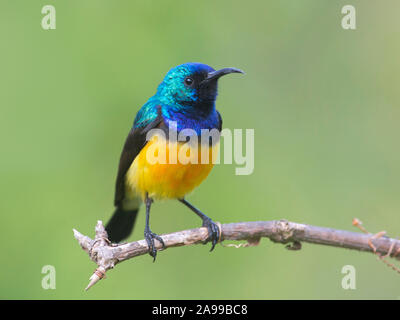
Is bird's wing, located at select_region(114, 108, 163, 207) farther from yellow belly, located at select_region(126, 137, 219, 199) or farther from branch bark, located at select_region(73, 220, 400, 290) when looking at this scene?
branch bark, located at select_region(73, 220, 400, 290)

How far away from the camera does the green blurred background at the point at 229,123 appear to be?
6.46m

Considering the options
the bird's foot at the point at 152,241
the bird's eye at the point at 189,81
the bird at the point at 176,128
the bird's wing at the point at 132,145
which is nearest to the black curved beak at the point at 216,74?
the bird at the point at 176,128

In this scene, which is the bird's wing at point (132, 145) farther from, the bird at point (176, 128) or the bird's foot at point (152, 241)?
the bird's foot at point (152, 241)

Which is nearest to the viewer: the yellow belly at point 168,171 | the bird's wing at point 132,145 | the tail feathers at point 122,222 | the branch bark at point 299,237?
the branch bark at point 299,237

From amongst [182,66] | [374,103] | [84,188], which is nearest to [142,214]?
[84,188]

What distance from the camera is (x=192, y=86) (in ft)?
17.2

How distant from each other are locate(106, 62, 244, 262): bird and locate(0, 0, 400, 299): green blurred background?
126 centimetres

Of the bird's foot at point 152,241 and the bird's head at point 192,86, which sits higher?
the bird's head at point 192,86

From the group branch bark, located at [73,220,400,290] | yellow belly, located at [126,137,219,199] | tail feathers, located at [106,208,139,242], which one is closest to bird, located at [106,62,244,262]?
yellow belly, located at [126,137,219,199]

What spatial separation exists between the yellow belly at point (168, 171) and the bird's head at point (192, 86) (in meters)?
0.41

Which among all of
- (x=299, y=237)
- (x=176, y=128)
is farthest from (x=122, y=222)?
(x=299, y=237)

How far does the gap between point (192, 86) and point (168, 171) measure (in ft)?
2.67

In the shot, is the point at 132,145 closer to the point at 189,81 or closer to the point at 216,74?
the point at 189,81

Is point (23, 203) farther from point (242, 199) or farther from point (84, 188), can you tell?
point (242, 199)
